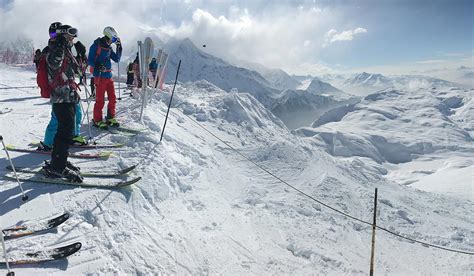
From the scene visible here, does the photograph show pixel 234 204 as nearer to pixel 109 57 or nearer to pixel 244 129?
pixel 109 57

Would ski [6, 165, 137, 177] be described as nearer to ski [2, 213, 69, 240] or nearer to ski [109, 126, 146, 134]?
ski [2, 213, 69, 240]

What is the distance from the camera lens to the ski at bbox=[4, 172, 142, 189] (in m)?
6.05

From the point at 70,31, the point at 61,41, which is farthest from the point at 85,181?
the point at 70,31

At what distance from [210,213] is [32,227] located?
152 inches

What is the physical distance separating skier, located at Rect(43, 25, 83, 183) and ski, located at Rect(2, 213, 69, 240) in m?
1.18

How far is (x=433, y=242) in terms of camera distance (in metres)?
11.1

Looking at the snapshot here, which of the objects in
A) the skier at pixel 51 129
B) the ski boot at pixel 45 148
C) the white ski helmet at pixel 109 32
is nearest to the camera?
the skier at pixel 51 129

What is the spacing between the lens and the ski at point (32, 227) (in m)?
4.55

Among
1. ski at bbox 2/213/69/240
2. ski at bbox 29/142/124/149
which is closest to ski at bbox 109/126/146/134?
ski at bbox 29/142/124/149

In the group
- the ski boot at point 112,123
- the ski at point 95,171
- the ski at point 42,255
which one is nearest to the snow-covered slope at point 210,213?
the ski at point 42,255

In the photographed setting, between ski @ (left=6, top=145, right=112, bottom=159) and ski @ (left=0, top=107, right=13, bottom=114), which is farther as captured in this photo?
ski @ (left=0, top=107, right=13, bottom=114)

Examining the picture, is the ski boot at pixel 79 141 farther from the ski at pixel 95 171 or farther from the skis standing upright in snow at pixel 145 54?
the skis standing upright in snow at pixel 145 54

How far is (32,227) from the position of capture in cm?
480

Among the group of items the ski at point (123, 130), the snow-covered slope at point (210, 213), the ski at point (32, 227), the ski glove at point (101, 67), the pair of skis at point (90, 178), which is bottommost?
the snow-covered slope at point (210, 213)
